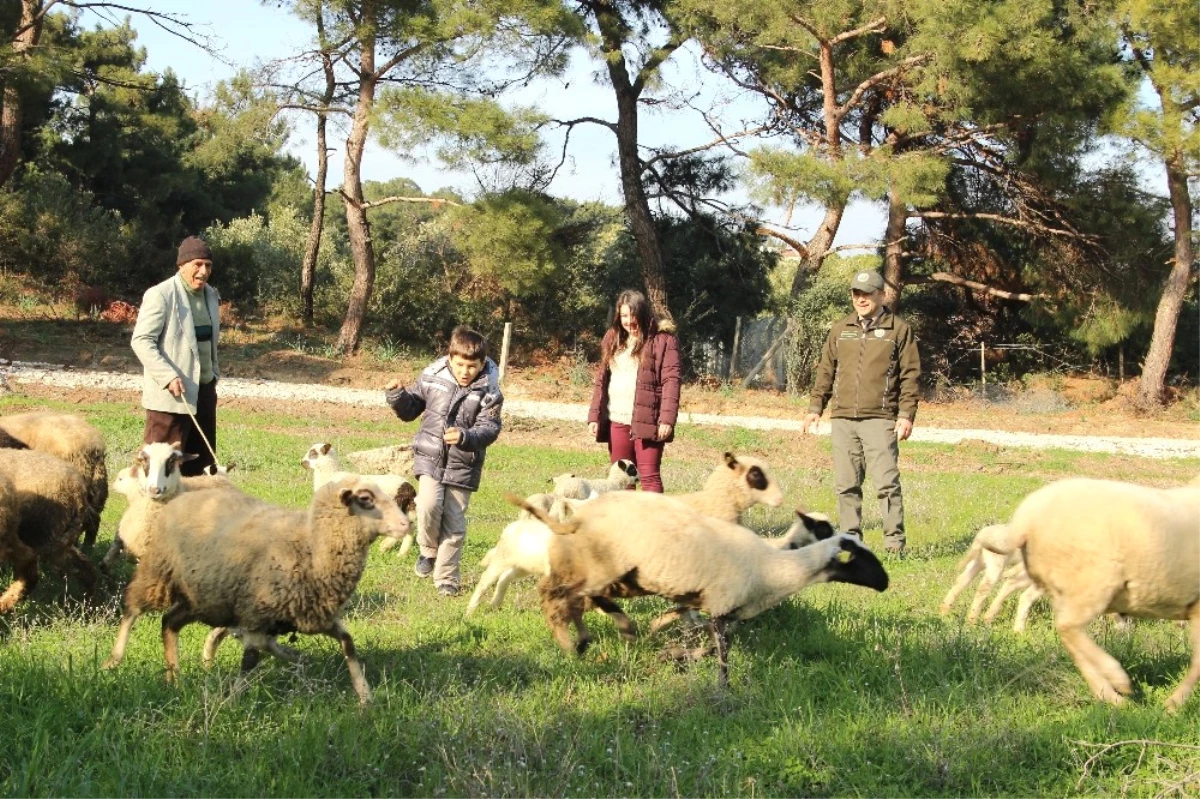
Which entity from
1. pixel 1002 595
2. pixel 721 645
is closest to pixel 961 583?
pixel 1002 595

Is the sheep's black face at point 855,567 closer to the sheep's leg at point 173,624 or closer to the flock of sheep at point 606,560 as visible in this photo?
the flock of sheep at point 606,560

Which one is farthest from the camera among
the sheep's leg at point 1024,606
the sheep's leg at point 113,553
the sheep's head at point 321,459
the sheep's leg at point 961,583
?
the sheep's head at point 321,459

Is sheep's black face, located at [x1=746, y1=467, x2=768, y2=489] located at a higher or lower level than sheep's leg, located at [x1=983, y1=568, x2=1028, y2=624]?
higher

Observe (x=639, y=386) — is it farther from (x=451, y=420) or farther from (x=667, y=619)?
(x=667, y=619)

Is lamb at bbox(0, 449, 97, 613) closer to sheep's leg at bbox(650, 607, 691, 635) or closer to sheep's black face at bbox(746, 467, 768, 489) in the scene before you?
sheep's leg at bbox(650, 607, 691, 635)

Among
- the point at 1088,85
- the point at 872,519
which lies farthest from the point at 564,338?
the point at 872,519

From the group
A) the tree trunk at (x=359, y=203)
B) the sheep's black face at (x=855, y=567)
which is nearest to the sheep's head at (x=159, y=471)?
the sheep's black face at (x=855, y=567)

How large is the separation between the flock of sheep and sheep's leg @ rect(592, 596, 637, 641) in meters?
0.01

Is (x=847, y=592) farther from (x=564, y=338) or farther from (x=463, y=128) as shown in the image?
(x=564, y=338)

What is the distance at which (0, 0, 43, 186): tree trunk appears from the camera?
2002cm

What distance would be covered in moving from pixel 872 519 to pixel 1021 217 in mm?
17457

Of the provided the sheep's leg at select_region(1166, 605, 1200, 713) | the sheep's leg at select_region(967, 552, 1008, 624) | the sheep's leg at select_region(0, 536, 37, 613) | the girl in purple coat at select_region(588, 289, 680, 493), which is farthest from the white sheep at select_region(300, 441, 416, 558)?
the sheep's leg at select_region(1166, 605, 1200, 713)

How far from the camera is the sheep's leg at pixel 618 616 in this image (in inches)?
225

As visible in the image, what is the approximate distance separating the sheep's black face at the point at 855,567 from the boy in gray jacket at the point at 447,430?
8.02ft
